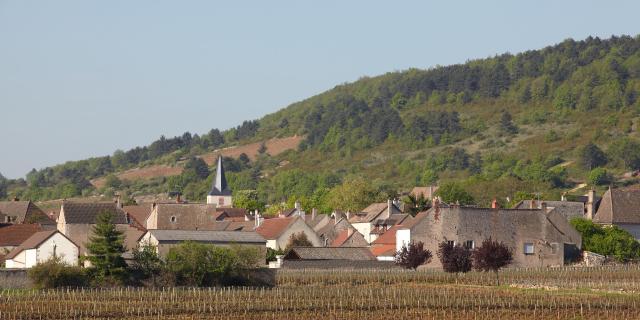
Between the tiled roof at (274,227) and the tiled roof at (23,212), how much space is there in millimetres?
20689

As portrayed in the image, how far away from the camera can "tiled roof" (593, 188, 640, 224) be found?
390 ft

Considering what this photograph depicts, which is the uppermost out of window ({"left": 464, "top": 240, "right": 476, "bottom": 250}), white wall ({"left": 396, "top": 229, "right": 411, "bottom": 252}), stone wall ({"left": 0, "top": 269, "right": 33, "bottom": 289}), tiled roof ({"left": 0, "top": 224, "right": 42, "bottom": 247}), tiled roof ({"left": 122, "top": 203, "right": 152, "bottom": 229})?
tiled roof ({"left": 122, "top": 203, "right": 152, "bottom": 229})

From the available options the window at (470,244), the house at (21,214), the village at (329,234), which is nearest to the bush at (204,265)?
the village at (329,234)

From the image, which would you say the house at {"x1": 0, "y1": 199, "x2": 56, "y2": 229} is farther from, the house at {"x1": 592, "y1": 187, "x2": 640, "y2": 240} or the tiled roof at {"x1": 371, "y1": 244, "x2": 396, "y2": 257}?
the house at {"x1": 592, "y1": 187, "x2": 640, "y2": 240}

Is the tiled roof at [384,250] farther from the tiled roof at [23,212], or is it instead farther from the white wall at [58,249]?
the tiled roof at [23,212]

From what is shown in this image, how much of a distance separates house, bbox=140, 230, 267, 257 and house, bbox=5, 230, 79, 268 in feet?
16.2

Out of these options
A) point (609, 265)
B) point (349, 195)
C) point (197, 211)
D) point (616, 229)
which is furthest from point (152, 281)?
point (349, 195)

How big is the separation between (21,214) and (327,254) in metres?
38.9

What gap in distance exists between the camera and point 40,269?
78.0 m

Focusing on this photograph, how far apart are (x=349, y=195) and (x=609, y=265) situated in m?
60.3

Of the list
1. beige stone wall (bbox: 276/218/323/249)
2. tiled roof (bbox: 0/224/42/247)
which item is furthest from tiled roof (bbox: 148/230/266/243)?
tiled roof (bbox: 0/224/42/247)

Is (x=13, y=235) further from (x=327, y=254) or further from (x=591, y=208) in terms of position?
(x=591, y=208)

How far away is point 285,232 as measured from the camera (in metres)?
108

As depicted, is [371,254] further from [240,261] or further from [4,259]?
[4,259]
